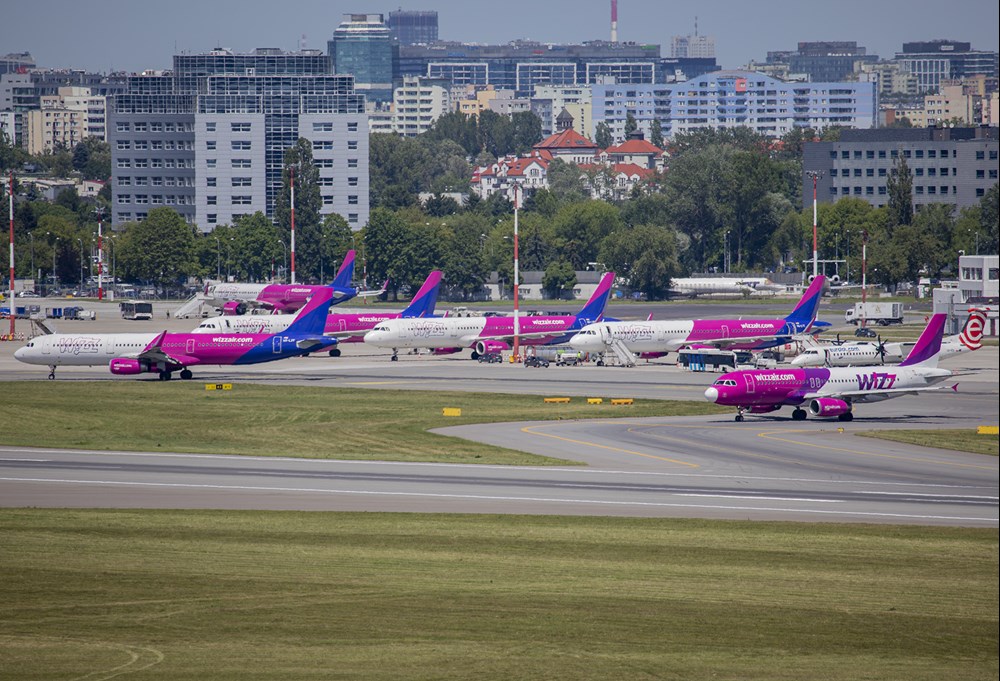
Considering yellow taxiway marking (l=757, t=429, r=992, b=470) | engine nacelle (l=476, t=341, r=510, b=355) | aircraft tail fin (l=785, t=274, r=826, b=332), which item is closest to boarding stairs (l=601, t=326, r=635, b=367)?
engine nacelle (l=476, t=341, r=510, b=355)

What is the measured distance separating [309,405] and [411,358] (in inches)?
1497

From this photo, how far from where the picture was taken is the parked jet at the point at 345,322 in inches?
4973

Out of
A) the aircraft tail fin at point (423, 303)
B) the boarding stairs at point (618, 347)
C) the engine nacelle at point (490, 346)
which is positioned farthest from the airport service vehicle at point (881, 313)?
the aircraft tail fin at point (423, 303)

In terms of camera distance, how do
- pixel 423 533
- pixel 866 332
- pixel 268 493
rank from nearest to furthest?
pixel 423 533 < pixel 268 493 < pixel 866 332

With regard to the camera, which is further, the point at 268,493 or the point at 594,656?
the point at 268,493

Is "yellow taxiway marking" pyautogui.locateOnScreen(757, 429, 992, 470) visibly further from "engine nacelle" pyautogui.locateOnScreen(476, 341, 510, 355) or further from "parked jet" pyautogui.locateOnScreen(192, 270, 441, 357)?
"parked jet" pyautogui.locateOnScreen(192, 270, 441, 357)

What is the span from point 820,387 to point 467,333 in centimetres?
5066

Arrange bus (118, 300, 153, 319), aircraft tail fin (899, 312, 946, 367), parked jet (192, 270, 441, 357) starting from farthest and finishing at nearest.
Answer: bus (118, 300, 153, 319), parked jet (192, 270, 441, 357), aircraft tail fin (899, 312, 946, 367)

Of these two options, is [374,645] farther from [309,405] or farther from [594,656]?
[309,405]

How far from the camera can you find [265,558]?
4419 centimetres

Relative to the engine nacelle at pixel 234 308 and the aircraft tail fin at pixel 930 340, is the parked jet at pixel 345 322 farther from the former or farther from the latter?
the aircraft tail fin at pixel 930 340

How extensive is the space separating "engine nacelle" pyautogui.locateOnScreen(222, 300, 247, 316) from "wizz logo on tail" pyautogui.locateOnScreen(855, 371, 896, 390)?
119956mm

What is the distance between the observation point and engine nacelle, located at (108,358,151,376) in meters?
102

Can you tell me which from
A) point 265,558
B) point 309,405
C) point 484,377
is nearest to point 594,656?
point 265,558
